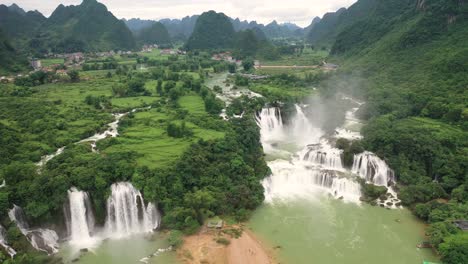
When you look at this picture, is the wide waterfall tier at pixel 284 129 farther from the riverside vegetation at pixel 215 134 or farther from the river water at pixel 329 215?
the river water at pixel 329 215

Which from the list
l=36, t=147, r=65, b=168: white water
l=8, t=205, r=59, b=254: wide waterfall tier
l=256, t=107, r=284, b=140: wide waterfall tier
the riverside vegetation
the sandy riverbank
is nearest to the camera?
the sandy riverbank

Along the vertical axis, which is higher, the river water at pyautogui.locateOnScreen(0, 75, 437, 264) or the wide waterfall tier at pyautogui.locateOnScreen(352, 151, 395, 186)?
the wide waterfall tier at pyautogui.locateOnScreen(352, 151, 395, 186)

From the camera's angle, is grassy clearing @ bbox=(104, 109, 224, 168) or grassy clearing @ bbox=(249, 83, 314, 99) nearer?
grassy clearing @ bbox=(104, 109, 224, 168)

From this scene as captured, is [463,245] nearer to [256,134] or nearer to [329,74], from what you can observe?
[256,134]

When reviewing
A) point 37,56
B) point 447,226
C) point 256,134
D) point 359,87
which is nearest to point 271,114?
point 256,134

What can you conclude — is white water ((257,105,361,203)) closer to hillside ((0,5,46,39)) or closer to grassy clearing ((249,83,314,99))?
grassy clearing ((249,83,314,99))

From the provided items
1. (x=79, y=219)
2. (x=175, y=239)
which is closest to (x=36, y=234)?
(x=79, y=219)

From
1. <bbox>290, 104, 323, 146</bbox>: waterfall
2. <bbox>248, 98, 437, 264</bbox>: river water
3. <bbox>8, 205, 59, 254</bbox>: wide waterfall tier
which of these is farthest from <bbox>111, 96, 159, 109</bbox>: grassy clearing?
<bbox>8, 205, 59, 254</bbox>: wide waterfall tier
